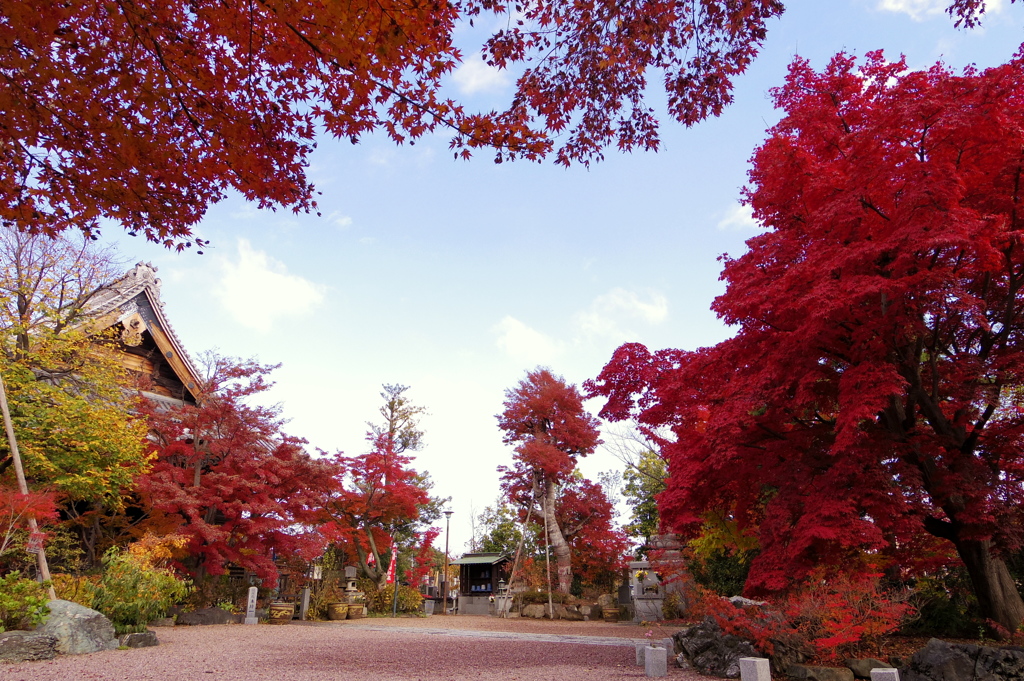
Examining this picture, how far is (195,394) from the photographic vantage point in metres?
14.5

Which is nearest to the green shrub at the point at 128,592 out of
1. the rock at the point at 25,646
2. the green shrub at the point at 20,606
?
the green shrub at the point at 20,606

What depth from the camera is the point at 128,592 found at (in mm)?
9625

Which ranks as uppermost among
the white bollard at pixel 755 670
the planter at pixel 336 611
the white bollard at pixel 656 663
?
the white bollard at pixel 755 670

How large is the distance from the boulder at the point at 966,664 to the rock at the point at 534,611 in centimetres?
1546

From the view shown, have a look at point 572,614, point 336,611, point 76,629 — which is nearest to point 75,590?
point 76,629

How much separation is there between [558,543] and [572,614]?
102 inches

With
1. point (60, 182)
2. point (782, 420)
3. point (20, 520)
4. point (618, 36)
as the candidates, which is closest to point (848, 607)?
point (782, 420)

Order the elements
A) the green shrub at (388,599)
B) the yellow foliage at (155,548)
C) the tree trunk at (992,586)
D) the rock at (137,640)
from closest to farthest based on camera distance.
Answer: the tree trunk at (992,586) < the rock at (137,640) < the yellow foliage at (155,548) < the green shrub at (388,599)

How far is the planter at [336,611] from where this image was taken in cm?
1706

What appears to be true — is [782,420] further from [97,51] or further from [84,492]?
[84,492]

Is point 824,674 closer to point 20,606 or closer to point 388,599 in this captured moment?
point 20,606

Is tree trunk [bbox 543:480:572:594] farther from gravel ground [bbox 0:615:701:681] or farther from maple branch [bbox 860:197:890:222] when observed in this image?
maple branch [bbox 860:197:890:222]

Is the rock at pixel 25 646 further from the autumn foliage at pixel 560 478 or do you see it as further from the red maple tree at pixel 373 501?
the autumn foliage at pixel 560 478

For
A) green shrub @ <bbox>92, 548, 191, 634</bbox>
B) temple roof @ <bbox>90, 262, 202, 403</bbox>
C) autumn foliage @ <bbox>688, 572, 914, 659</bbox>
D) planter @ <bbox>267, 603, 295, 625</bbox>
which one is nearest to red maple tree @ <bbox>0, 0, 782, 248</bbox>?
autumn foliage @ <bbox>688, 572, 914, 659</bbox>
